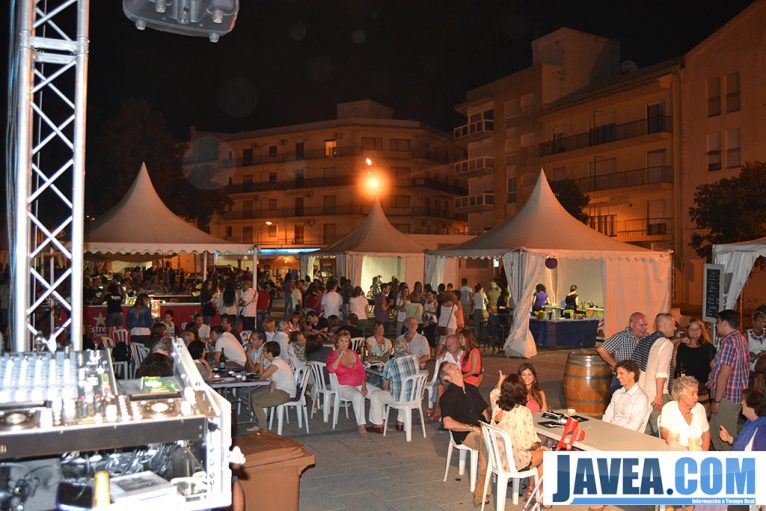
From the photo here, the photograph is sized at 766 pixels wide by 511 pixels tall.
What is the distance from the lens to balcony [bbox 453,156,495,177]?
118ft

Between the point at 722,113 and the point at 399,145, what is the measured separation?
23.8m

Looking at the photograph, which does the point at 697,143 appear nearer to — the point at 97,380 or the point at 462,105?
the point at 462,105

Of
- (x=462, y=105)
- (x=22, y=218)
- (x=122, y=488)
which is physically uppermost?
(x=462, y=105)

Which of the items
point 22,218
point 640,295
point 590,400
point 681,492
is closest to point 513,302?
point 640,295

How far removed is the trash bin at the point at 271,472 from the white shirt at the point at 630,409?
2828 millimetres

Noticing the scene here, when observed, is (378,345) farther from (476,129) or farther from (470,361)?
(476,129)

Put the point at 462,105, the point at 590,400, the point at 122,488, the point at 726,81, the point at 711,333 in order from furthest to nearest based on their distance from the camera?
the point at 462,105, the point at 726,81, the point at 711,333, the point at 590,400, the point at 122,488

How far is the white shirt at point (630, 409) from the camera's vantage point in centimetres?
534

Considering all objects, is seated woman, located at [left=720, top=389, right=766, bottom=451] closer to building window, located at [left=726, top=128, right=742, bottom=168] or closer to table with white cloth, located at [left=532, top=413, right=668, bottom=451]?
table with white cloth, located at [left=532, top=413, right=668, bottom=451]

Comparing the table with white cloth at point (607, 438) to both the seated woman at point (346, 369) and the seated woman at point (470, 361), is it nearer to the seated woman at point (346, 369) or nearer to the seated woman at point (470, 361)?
the seated woman at point (470, 361)

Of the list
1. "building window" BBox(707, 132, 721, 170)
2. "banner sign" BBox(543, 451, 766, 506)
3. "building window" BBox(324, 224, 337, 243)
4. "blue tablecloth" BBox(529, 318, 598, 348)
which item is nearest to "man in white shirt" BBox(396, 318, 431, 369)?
"banner sign" BBox(543, 451, 766, 506)

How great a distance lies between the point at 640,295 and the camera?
1393cm

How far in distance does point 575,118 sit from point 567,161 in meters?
2.02

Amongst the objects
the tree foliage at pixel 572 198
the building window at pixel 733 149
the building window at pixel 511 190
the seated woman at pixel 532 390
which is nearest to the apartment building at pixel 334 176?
the building window at pixel 511 190
